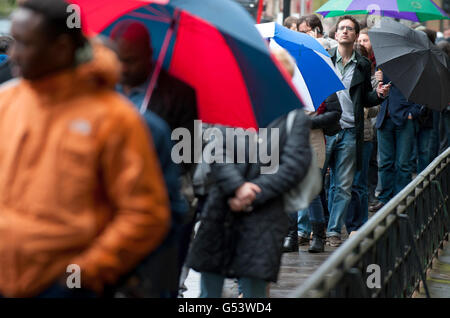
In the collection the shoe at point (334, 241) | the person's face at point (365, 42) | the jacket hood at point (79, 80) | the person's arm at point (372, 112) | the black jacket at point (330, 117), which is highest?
the jacket hood at point (79, 80)

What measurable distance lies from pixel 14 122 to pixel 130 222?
519mm

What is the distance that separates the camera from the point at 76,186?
3336 millimetres

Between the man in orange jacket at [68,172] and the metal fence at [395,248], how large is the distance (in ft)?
3.41

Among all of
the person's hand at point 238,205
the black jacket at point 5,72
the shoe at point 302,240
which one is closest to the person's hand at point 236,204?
the person's hand at point 238,205

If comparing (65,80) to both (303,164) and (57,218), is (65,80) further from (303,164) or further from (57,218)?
(303,164)

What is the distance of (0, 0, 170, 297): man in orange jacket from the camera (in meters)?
3.33

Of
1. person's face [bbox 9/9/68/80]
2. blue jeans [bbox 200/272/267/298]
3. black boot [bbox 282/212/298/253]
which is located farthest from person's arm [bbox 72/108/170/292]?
black boot [bbox 282/212/298/253]

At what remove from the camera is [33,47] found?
336 centimetres

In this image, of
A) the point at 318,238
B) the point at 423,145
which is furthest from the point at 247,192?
the point at 423,145

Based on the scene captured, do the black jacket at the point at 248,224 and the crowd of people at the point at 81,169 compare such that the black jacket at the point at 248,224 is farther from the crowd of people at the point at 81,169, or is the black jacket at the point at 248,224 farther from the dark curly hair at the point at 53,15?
the dark curly hair at the point at 53,15

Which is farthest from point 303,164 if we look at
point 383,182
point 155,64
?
point 383,182

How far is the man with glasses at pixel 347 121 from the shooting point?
968cm

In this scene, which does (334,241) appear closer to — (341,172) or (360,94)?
(341,172)

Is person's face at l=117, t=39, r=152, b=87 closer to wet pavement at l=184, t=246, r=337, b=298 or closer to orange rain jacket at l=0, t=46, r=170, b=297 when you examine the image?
orange rain jacket at l=0, t=46, r=170, b=297
